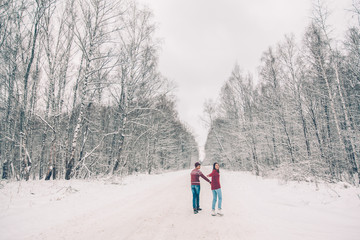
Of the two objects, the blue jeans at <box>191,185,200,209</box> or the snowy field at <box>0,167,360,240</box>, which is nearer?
the snowy field at <box>0,167,360,240</box>

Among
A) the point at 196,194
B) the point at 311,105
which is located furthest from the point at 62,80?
the point at 311,105

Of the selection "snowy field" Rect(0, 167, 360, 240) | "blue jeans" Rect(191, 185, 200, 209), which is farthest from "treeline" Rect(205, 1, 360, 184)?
"blue jeans" Rect(191, 185, 200, 209)

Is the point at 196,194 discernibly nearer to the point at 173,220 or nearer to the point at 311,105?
the point at 173,220

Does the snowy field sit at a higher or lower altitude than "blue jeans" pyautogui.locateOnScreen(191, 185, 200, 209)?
lower

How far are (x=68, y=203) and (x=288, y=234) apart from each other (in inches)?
294

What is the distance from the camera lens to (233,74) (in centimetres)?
2108

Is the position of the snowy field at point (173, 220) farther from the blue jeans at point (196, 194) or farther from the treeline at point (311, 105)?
the treeline at point (311, 105)

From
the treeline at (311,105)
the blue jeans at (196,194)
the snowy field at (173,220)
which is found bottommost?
the snowy field at (173,220)

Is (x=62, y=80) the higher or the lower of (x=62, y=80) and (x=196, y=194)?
the higher

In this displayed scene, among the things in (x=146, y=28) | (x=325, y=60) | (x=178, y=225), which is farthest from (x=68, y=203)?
(x=325, y=60)

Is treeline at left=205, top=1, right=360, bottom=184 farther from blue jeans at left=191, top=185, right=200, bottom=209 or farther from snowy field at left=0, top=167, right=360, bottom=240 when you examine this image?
blue jeans at left=191, top=185, right=200, bottom=209

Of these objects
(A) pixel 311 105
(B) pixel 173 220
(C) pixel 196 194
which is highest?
(A) pixel 311 105

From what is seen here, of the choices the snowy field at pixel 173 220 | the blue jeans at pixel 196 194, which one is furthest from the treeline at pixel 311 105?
the blue jeans at pixel 196 194

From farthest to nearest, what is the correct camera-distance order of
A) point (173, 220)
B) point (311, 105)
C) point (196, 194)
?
1. point (311, 105)
2. point (196, 194)
3. point (173, 220)
